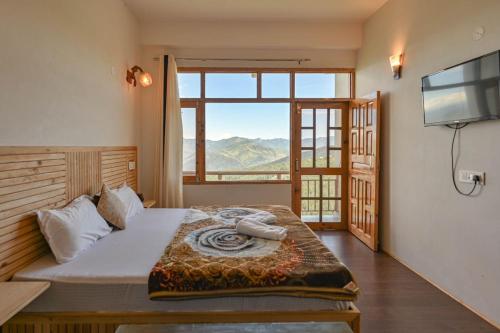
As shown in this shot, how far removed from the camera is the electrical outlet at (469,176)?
93.4 inches

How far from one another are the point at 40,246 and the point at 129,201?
3.65ft

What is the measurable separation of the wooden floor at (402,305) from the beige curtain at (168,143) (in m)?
2.49

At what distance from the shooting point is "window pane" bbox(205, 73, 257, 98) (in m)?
4.75

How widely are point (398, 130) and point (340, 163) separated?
1314 millimetres

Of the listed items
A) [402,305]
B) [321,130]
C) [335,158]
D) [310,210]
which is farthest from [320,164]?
[402,305]

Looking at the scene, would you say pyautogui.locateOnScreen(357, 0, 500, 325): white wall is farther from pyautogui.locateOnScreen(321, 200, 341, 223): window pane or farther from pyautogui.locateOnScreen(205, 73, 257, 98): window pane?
pyautogui.locateOnScreen(205, 73, 257, 98): window pane

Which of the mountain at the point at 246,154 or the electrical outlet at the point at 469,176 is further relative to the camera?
the mountain at the point at 246,154

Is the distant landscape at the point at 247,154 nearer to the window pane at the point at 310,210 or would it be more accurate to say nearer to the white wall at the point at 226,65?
the white wall at the point at 226,65

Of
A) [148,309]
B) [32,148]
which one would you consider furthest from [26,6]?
[148,309]

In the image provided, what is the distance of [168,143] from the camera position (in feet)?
14.6

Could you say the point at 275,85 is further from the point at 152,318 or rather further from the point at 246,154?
the point at 152,318

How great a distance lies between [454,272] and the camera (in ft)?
8.80

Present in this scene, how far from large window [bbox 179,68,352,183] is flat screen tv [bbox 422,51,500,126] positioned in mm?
2012

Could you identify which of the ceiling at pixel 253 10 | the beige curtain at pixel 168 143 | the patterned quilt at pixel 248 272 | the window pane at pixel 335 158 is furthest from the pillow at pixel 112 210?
the window pane at pixel 335 158
